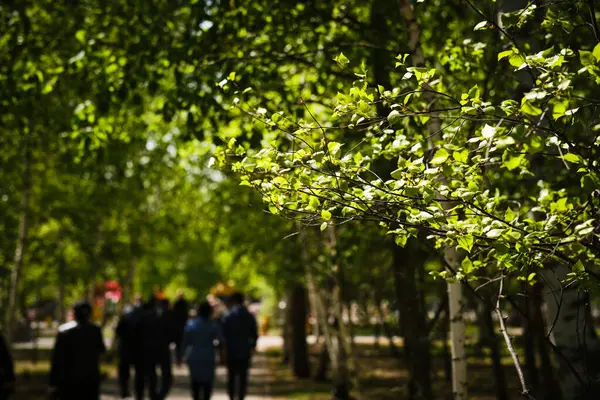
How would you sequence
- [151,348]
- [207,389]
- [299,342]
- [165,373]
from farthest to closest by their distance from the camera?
[299,342] → [165,373] → [151,348] → [207,389]

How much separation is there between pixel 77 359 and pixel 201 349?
2602 mm

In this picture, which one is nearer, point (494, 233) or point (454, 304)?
point (494, 233)

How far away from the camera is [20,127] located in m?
8.99

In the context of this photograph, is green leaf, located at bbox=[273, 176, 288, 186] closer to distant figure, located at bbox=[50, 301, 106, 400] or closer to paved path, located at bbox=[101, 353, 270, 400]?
distant figure, located at bbox=[50, 301, 106, 400]

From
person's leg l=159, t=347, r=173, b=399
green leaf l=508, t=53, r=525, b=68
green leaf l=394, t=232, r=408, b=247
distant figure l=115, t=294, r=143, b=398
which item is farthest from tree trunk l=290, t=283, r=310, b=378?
green leaf l=508, t=53, r=525, b=68

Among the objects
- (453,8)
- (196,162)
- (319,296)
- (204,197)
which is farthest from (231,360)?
(204,197)

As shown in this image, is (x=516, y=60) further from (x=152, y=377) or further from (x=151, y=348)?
(x=152, y=377)

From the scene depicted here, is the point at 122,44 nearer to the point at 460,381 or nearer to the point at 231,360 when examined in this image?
the point at 460,381

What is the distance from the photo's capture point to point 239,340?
39.5ft

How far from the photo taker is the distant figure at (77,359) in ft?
27.8

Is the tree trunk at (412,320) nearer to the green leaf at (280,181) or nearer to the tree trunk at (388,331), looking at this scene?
the tree trunk at (388,331)

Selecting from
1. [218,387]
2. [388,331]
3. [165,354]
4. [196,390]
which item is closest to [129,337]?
[165,354]

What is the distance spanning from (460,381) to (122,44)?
510cm

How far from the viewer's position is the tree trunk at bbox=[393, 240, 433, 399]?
7.61 m
